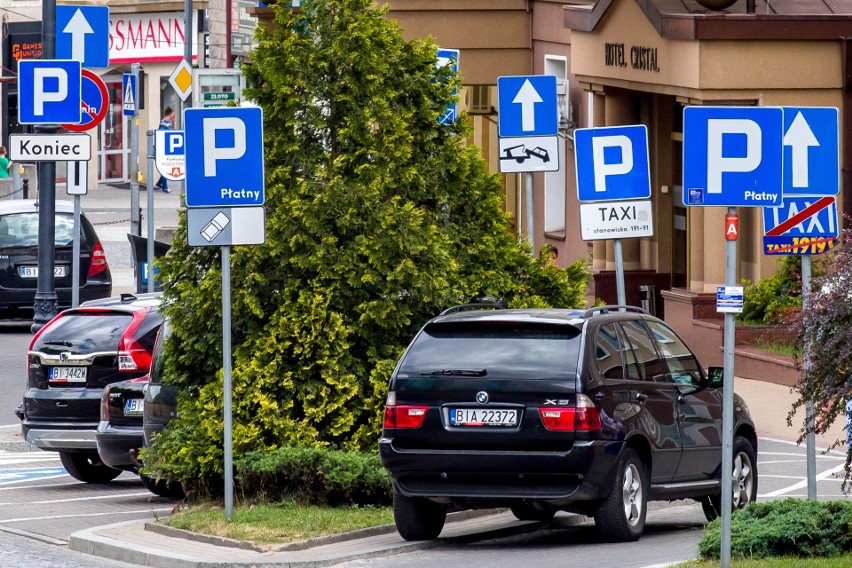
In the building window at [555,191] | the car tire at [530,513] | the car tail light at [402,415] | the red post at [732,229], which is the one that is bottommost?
the car tire at [530,513]

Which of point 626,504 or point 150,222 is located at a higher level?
point 150,222

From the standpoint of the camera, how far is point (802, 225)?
11906 mm

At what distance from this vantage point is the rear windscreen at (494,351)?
10.8 m

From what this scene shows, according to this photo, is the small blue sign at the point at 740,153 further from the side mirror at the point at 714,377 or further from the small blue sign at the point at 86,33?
the small blue sign at the point at 86,33

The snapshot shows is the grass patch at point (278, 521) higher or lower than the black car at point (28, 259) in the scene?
lower

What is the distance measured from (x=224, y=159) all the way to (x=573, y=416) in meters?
3.02

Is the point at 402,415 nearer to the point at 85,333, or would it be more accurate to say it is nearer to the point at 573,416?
the point at 573,416

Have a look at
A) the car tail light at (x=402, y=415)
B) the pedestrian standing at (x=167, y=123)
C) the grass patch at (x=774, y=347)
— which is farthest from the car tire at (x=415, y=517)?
the pedestrian standing at (x=167, y=123)

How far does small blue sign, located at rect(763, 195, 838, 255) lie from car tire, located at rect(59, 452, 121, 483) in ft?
22.6

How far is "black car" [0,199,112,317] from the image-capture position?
26.7 m

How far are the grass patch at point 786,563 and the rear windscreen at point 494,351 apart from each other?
156 cm

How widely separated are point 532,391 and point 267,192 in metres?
3.15

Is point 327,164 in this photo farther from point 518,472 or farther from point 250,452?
point 518,472

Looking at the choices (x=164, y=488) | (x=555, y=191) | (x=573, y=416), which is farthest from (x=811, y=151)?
(x=555, y=191)
